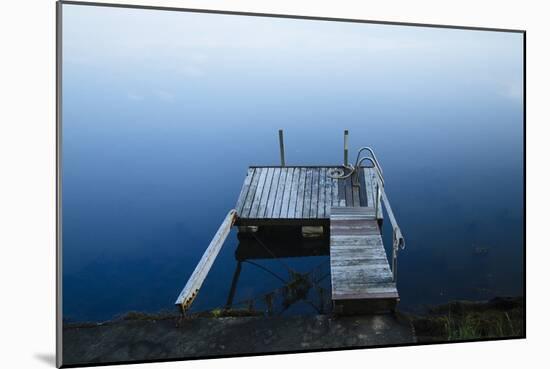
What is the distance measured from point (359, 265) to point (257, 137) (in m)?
3.08

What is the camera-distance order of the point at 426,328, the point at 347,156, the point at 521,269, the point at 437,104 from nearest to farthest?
the point at 426,328 < the point at 521,269 < the point at 437,104 < the point at 347,156

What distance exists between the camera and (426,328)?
2984 millimetres

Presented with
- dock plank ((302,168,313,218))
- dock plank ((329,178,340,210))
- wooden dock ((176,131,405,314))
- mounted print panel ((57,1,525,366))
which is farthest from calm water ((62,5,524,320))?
dock plank ((329,178,340,210))

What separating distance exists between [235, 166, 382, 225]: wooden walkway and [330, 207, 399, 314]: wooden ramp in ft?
0.80

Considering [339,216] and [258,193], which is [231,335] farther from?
[258,193]

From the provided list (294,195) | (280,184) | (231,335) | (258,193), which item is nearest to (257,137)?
(280,184)

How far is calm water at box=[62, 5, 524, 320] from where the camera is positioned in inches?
130

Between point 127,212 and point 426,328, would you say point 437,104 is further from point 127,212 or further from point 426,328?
point 127,212

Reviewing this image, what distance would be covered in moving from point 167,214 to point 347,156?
2137 millimetres

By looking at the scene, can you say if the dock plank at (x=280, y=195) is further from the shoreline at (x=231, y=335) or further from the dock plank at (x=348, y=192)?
the shoreline at (x=231, y=335)

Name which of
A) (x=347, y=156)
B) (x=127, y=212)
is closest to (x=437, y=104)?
(x=347, y=156)

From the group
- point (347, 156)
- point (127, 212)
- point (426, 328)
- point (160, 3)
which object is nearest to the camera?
point (160, 3)

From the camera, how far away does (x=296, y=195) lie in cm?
486

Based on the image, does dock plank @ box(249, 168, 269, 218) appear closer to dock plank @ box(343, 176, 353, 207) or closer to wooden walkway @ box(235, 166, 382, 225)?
wooden walkway @ box(235, 166, 382, 225)
